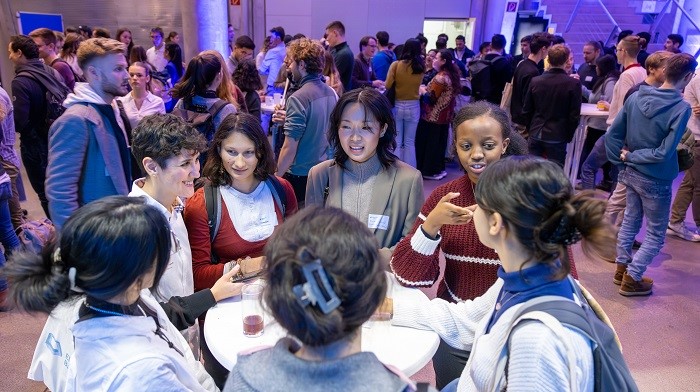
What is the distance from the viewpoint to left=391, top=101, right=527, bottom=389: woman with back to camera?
1.65 meters

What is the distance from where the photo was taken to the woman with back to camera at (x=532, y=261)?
0.91 meters

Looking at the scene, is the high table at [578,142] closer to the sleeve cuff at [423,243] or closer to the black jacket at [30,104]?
the sleeve cuff at [423,243]

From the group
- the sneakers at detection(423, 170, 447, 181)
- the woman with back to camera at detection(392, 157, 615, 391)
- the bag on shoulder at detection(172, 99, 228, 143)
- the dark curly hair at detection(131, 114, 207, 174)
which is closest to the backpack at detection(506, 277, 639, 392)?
the woman with back to camera at detection(392, 157, 615, 391)

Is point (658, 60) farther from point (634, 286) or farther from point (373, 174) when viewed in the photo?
point (373, 174)

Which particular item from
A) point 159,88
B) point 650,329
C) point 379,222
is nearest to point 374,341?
point 379,222

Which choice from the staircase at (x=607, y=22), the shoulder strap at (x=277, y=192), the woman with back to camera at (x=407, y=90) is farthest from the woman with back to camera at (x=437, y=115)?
the staircase at (x=607, y=22)

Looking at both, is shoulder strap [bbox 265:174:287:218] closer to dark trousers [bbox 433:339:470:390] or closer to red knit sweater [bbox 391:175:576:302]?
red knit sweater [bbox 391:175:576:302]

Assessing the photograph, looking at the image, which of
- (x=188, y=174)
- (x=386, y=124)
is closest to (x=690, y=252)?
(x=386, y=124)

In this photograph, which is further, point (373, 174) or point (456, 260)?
point (373, 174)

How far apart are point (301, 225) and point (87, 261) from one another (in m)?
0.53

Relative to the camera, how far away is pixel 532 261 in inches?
42.2

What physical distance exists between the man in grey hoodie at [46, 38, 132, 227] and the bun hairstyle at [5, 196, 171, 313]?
3.78 ft

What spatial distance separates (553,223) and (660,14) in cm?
1184

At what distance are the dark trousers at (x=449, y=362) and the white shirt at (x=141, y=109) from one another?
2.77 metres
